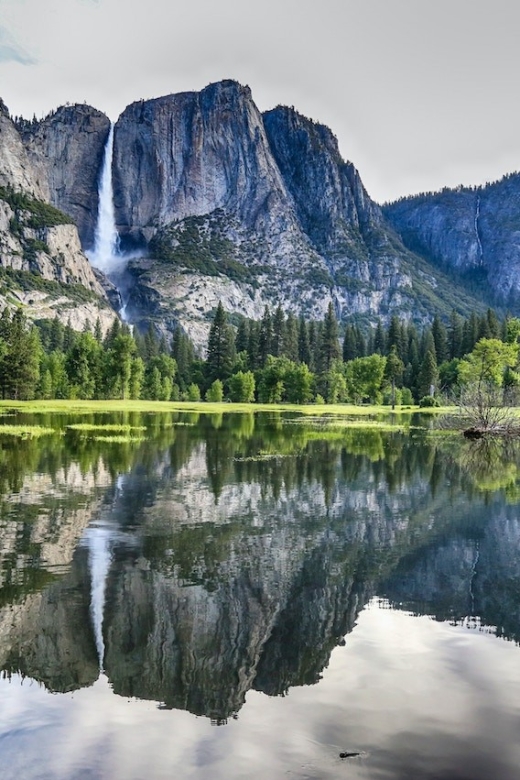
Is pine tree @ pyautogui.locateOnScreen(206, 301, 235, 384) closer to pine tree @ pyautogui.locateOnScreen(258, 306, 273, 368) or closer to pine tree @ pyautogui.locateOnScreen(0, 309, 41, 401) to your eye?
pine tree @ pyautogui.locateOnScreen(258, 306, 273, 368)

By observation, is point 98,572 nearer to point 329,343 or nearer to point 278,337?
point 278,337

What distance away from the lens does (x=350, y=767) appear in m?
8.33

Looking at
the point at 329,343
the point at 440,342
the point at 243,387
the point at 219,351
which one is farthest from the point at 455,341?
the point at 243,387

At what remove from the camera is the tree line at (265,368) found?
124 m

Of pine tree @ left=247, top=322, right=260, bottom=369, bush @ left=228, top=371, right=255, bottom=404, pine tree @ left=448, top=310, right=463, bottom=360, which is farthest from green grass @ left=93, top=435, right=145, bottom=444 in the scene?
pine tree @ left=448, top=310, right=463, bottom=360

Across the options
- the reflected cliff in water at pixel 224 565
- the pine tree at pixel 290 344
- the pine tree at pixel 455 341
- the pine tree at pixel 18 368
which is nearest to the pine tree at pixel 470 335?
the pine tree at pixel 455 341

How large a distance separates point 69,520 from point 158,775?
48.9 ft

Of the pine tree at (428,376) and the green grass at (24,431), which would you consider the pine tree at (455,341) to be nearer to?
the pine tree at (428,376)

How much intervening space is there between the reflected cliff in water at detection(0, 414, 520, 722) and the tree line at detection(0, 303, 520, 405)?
83.2 m

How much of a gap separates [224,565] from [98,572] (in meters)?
3.18

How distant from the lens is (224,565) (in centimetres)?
1745

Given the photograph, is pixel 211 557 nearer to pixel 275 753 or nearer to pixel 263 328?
pixel 275 753

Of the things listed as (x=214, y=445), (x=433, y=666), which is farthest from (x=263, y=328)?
(x=433, y=666)

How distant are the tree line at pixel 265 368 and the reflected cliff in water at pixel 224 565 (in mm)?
83155
